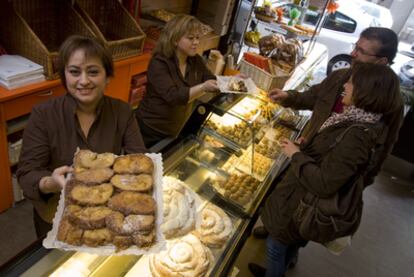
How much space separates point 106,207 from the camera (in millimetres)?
1070

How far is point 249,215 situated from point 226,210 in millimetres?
168

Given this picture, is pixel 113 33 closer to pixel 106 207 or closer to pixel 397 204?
pixel 106 207

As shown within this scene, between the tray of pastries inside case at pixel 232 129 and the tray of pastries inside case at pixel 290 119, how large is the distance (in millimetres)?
707

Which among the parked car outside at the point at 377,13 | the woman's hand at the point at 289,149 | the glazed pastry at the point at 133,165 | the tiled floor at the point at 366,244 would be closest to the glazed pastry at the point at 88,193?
the glazed pastry at the point at 133,165

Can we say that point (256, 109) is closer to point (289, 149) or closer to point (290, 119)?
point (290, 119)

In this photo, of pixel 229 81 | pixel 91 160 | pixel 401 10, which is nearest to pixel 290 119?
pixel 229 81

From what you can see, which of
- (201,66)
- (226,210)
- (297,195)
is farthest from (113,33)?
(297,195)

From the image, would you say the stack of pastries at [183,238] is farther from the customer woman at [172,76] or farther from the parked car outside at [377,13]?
the parked car outside at [377,13]

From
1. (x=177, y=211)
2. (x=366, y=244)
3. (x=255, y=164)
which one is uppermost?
(x=177, y=211)

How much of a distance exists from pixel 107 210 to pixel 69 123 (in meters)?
0.61

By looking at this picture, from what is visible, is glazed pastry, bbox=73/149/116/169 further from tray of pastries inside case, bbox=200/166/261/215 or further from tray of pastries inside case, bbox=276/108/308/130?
tray of pastries inside case, bbox=276/108/308/130

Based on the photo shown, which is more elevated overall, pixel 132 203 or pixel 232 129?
pixel 132 203

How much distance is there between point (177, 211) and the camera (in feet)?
4.90

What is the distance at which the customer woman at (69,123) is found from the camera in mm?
1378
